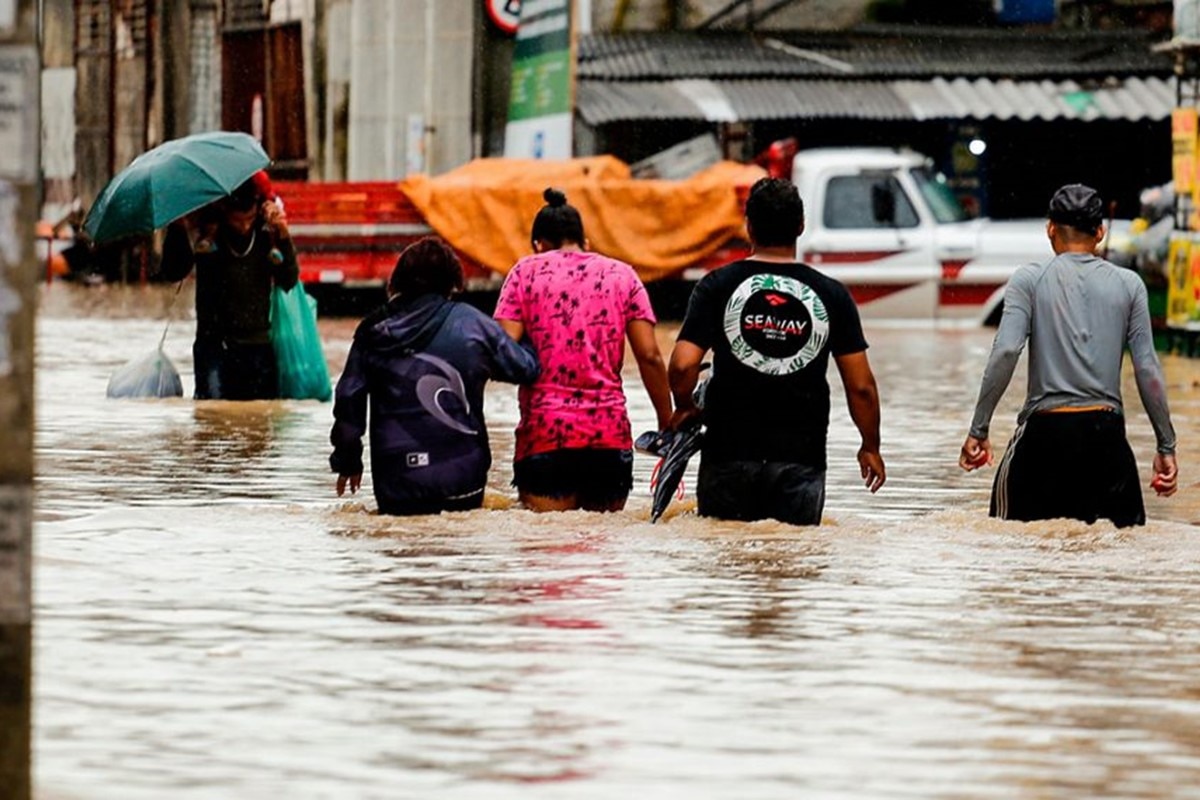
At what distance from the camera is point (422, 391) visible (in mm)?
10836

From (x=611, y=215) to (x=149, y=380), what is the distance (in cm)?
1286

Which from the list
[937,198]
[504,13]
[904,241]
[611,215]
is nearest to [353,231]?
[611,215]

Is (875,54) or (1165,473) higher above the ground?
(875,54)

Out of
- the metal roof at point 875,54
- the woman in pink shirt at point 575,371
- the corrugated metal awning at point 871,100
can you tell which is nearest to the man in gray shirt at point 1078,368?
the woman in pink shirt at point 575,371

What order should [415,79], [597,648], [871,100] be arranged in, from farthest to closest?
[415,79] → [871,100] → [597,648]

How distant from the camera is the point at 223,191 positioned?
53.4ft

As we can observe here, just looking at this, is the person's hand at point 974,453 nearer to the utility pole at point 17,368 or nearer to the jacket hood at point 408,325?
the jacket hood at point 408,325

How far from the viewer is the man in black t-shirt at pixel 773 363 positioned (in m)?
10.1

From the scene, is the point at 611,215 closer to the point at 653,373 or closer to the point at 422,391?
the point at 653,373

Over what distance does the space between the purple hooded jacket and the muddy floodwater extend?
0.19 meters

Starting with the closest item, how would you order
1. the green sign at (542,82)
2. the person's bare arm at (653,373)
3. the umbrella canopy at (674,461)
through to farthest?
the umbrella canopy at (674,461) → the person's bare arm at (653,373) → the green sign at (542,82)

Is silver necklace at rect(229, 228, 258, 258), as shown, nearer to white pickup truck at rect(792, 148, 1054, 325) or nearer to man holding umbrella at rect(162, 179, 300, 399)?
man holding umbrella at rect(162, 179, 300, 399)

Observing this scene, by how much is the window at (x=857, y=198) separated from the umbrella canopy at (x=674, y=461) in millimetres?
19514

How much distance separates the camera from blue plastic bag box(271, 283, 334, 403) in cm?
1722
